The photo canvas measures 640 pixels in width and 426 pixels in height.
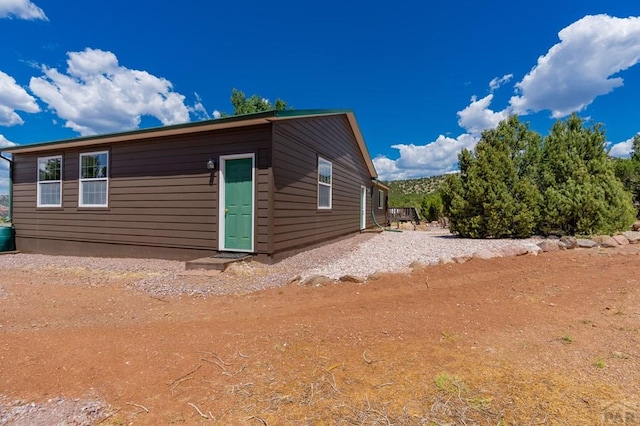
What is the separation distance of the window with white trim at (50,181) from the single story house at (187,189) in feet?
0.10

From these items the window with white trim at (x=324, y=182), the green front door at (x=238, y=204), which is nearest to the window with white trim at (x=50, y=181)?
the green front door at (x=238, y=204)

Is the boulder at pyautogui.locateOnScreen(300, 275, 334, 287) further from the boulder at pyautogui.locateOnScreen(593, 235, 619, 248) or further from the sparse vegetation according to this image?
the boulder at pyautogui.locateOnScreen(593, 235, 619, 248)

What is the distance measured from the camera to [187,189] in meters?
6.91

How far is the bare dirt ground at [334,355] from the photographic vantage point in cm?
171

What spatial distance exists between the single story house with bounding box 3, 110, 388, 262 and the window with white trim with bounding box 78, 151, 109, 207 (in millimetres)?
27

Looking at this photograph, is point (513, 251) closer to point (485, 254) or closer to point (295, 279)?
point (485, 254)

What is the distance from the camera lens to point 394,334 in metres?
2.71

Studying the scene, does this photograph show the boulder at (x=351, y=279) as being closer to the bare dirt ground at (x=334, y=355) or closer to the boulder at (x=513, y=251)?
the bare dirt ground at (x=334, y=355)

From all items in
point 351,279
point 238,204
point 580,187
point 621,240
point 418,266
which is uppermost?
point 580,187

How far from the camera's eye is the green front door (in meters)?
6.35

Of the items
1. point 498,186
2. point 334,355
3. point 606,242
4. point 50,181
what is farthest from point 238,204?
point 606,242

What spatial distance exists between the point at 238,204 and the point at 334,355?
4.70 metres

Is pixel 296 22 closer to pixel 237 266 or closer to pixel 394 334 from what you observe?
pixel 237 266

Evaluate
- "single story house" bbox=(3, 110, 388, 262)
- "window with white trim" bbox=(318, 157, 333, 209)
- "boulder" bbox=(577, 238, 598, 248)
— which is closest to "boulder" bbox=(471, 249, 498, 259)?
"boulder" bbox=(577, 238, 598, 248)
